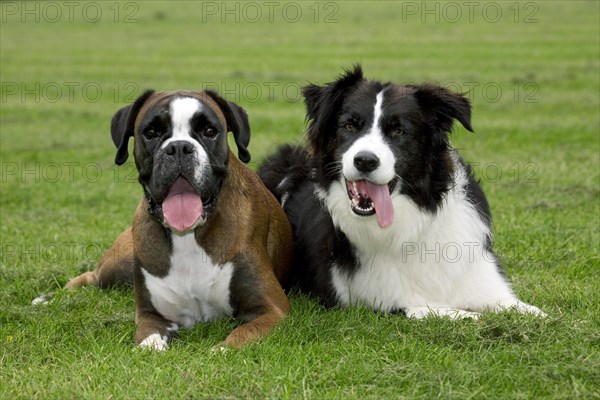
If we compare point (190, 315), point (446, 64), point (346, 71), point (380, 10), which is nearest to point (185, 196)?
point (190, 315)

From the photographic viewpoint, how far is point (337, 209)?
19.3ft

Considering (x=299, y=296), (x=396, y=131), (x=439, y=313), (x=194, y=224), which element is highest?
(x=396, y=131)

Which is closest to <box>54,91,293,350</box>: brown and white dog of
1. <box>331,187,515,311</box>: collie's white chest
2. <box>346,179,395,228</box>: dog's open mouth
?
<box>331,187,515,311</box>: collie's white chest

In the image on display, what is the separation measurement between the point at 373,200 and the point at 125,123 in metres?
1.65

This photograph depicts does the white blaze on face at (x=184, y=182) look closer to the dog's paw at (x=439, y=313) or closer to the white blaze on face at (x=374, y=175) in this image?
the white blaze on face at (x=374, y=175)

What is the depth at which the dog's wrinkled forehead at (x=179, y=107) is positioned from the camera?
5312mm

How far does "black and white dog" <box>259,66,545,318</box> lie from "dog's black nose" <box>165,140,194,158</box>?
3.14 feet

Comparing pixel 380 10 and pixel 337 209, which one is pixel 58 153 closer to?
pixel 337 209

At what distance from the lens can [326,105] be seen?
5.79m

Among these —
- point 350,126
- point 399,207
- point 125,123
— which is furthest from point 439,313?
point 125,123

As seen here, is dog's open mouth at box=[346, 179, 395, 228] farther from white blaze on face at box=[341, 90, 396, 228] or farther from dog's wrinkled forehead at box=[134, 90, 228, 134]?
dog's wrinkled forehead at box=[134, 90, 228, 134]

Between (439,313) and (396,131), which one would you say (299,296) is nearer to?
(439,313)

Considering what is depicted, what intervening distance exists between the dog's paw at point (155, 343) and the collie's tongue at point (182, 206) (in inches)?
26.2

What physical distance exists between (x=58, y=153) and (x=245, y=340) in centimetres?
920
